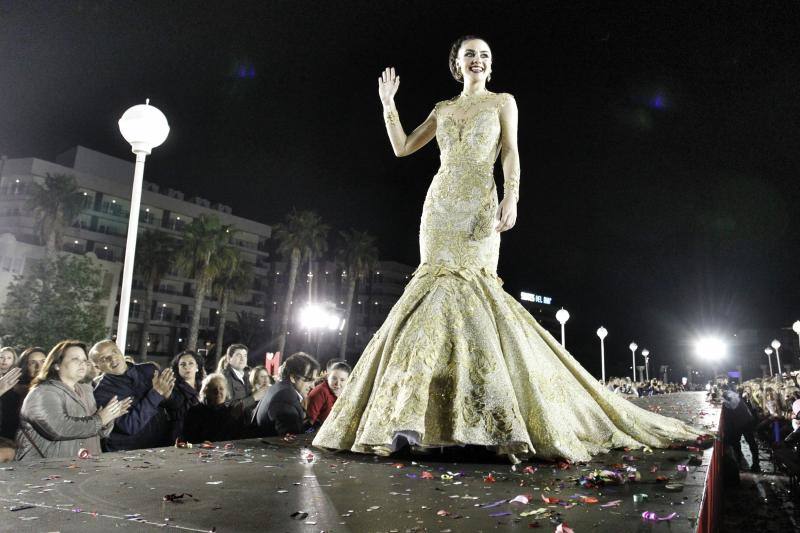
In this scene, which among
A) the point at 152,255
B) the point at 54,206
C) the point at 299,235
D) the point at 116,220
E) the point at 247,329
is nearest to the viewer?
the point at 54,206

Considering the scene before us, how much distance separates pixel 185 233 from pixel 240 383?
25745 mm

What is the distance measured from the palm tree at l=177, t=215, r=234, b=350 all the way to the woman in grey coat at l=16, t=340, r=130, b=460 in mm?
27814

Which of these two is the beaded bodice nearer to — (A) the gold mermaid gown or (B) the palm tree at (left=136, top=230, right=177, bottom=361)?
(A) the gold mermaid gown

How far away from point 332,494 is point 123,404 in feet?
11.0

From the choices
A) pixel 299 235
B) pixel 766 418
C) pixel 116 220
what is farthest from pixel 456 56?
pixel 116 220

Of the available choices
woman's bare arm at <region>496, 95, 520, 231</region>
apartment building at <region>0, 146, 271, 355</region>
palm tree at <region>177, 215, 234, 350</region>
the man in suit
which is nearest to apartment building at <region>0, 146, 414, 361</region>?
apartment building at <region>0, 146, 271, 355</region>

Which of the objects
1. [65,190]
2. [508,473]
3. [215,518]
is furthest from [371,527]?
[65,190]

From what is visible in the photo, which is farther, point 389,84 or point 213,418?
point 213,418

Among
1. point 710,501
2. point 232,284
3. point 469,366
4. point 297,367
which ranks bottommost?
point 710,501

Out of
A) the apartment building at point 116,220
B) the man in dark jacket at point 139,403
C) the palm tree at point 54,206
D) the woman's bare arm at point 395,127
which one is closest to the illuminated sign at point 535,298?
the apartment building at point 116,220

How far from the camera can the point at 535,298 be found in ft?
328

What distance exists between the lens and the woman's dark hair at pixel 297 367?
18.4 feet

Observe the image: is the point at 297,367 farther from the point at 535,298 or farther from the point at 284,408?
the point at 535,298

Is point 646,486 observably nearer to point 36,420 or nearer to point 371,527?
point 371,527
